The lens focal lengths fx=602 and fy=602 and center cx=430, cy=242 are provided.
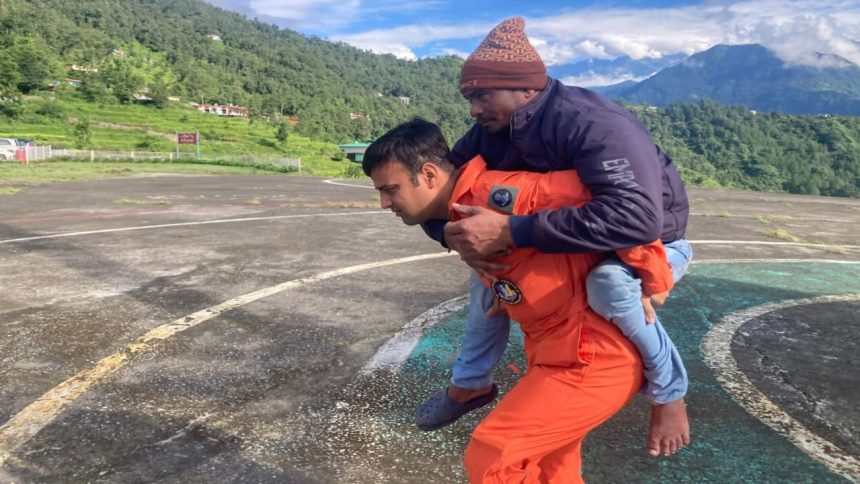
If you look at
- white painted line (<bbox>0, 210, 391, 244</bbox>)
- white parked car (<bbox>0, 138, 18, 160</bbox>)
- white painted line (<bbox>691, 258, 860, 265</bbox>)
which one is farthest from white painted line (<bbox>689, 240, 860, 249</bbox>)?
white parked car (<bbox>0, 138, 18, 160</bbox>)

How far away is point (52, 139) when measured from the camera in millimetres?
65562

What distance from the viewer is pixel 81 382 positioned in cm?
358

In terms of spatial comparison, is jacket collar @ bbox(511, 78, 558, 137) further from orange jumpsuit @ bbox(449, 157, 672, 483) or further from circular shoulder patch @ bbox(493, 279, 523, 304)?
circular shoulder patch @ bbox(493, 279, 523, 304)

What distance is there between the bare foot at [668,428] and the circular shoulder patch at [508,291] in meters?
0.62

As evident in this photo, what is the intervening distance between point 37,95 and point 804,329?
359 feet

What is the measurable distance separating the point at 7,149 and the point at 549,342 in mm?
41386

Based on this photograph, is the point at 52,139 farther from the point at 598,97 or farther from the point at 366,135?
the point at 366,135

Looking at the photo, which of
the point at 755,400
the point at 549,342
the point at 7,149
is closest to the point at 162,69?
the point at 7,149

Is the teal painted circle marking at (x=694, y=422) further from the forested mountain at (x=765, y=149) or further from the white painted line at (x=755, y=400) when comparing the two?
the forested mountain at (x=765, y=149)

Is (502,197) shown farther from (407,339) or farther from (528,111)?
(407,339)

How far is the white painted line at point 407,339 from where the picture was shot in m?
3.99

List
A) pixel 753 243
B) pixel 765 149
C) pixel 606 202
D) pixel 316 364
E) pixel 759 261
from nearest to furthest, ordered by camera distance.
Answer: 1. pixel 606 202
2. pixel 316 364
3. pixel 759 261
4. pixel 753 243
5. pixel 765 149

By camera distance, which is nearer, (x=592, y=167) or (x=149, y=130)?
(x=592, y=167)

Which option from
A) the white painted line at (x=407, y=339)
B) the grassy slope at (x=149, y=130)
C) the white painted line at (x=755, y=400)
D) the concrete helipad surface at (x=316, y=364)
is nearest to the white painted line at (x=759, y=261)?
the concrete helipad surface at (x=316, y=364)
